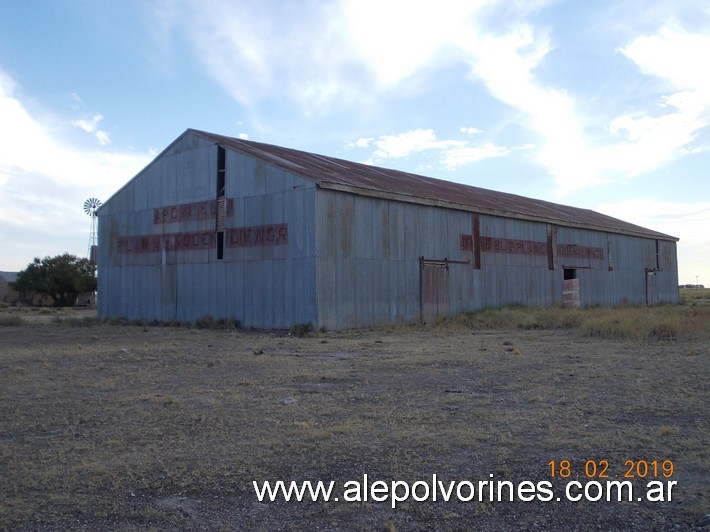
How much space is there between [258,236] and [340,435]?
681 inches

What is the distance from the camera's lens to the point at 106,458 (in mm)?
6535

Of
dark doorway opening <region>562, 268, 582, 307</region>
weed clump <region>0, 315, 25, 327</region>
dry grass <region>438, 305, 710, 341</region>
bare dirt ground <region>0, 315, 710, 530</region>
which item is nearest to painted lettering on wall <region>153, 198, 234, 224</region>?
weed clump <region>0, 315, 25, 327</region>

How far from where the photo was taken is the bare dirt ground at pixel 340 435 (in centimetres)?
502

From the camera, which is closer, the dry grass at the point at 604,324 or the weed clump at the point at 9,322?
the dry grass at the point at 604,324

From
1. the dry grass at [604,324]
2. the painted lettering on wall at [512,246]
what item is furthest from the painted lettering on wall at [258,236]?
the painted lettering on wall at [512,246]

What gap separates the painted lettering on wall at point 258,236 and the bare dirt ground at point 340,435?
29.6 feet

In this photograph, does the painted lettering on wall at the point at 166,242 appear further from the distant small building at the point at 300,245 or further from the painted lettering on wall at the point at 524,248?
the painted lettering on wall at the point at 524,248

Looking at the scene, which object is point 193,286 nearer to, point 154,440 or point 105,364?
point 105,364

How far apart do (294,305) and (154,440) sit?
15.3 meters

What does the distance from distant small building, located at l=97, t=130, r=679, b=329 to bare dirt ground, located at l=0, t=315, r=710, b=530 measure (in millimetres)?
8437

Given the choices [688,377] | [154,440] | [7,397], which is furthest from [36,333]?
[688,377]

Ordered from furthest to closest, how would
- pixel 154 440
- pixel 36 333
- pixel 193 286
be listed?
pixel 193 286 < pixel 36 333 < pixel 154 440
